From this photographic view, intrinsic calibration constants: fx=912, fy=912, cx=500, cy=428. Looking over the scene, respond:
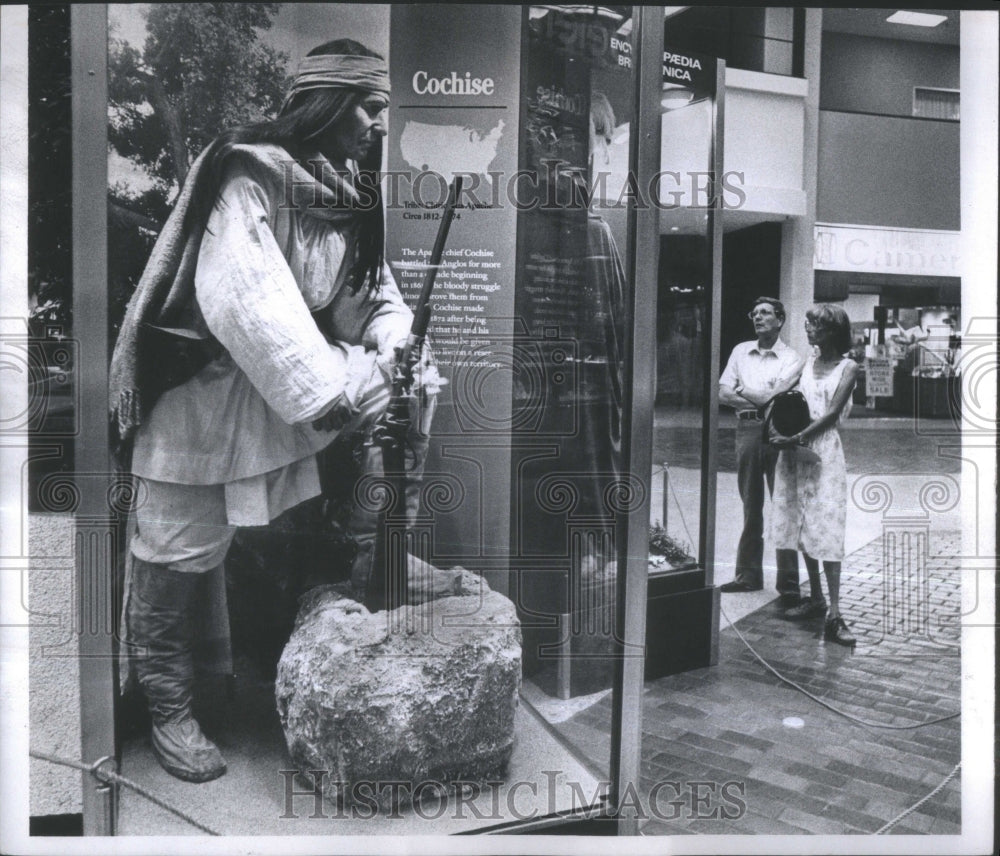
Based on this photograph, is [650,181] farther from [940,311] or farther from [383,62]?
[940,311]

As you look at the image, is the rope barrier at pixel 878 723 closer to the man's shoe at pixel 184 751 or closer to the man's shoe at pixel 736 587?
the man's shoe at pixel 736 587

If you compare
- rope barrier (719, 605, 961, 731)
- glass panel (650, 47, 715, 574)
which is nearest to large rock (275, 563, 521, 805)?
glass panel (650, 47, 715, 574)

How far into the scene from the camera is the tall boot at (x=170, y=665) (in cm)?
291

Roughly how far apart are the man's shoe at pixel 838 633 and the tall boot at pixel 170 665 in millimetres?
2429

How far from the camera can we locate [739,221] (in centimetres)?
353

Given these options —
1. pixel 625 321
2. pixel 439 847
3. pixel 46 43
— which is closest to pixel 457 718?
pixel 439 847

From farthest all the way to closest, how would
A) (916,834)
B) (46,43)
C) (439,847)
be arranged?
(916,834) → (439,847) → (46,43)

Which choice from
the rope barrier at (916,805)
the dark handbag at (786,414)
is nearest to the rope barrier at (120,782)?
the rope barrier at (916,805)

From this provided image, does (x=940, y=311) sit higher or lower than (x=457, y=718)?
higher

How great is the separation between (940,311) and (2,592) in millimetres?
3361

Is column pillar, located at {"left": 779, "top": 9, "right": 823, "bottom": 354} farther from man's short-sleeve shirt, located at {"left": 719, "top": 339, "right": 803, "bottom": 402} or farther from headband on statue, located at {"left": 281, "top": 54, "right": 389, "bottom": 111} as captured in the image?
headband on statue, located at {"left": 281, "top": 54, "right": 389, "bottom": 111}

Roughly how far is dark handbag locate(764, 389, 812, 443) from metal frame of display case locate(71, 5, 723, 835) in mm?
856

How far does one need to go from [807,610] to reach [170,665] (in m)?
2.56

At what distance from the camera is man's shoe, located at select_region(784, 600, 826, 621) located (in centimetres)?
387
